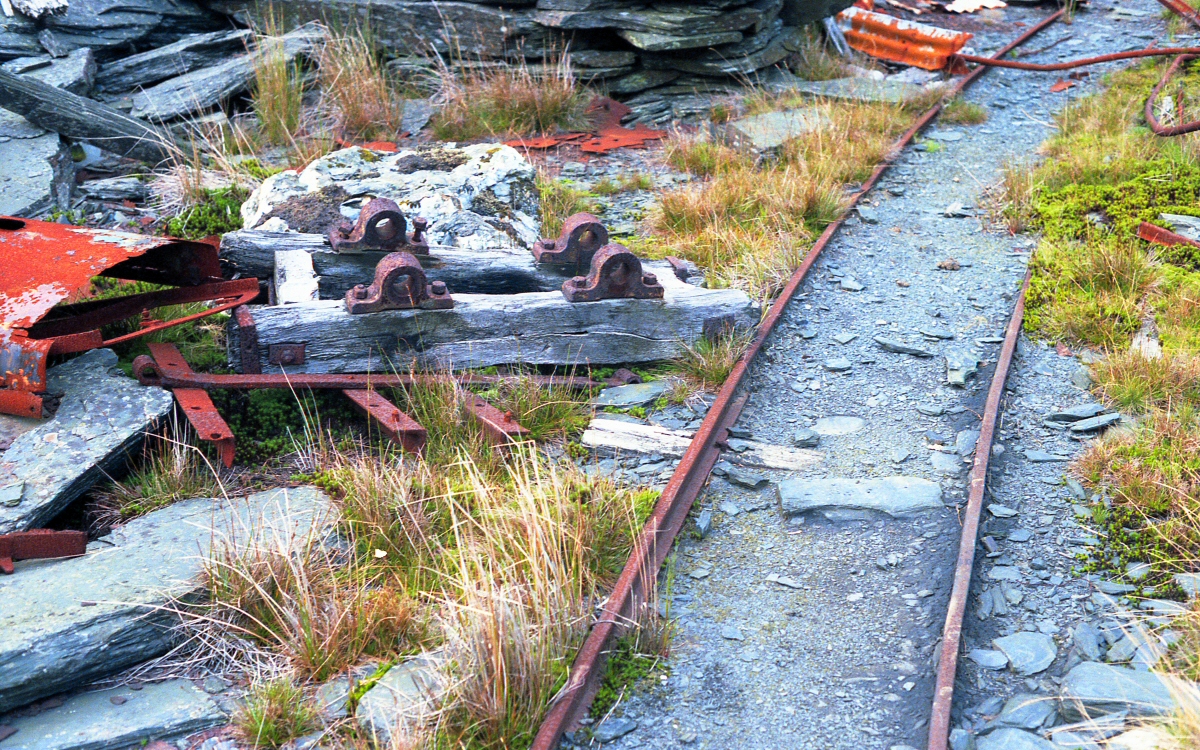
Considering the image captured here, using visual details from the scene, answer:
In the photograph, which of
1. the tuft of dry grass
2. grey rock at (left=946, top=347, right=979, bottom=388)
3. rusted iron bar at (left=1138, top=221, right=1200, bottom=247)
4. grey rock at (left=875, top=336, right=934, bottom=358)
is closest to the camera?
grey rock at (left=946, top=347, right=979, bottom=388)

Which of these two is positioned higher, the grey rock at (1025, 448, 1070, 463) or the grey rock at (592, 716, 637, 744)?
the grey rock at (1025, 448, 1070, 463)

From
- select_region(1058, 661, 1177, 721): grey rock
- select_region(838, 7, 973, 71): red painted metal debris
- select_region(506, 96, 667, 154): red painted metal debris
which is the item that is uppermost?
select_region(838, 7, 973, 71): red painted metal debris

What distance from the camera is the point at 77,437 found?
11.4ft

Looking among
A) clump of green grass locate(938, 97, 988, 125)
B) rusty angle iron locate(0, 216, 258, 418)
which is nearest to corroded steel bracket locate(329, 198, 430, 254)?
rusty angle iron locate(0, 216, 258, 418)

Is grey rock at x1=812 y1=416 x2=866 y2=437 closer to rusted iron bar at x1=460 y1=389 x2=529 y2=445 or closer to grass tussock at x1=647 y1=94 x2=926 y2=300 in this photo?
grass tussock at x1=647 y1=94 x2=926 y2=300

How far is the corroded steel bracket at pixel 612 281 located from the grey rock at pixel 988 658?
6.83ft

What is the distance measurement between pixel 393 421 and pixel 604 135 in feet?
14.9

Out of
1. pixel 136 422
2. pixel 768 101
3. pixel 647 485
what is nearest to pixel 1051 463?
pixel 647 485

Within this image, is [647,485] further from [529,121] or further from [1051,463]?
[529,121]

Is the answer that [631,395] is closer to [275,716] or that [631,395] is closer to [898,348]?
[898,348]

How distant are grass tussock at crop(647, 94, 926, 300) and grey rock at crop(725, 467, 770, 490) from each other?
150 cm

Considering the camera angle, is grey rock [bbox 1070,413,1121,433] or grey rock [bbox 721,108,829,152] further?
grey rock [bbox 721,108,829,152]

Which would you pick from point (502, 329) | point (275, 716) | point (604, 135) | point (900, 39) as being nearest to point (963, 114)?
point (900, 39)

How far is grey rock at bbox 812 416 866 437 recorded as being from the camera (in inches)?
162
